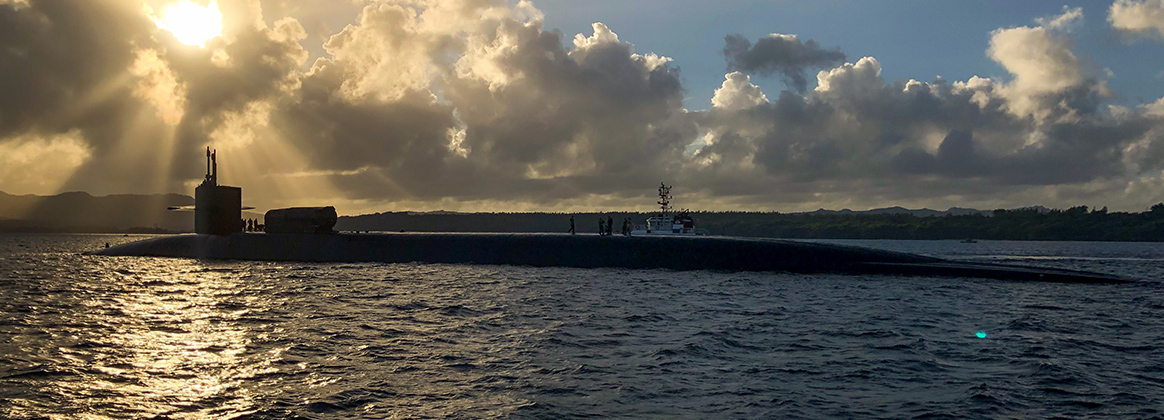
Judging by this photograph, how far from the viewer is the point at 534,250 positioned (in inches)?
1642

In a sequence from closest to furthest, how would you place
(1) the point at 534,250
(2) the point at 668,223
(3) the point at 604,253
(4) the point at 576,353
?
1. (4) the point at 576,353
2. (3) the point at 604,253
3. (1) the point at 534,250
4. (2) the point at 668,223

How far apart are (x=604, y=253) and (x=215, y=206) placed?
2453cm

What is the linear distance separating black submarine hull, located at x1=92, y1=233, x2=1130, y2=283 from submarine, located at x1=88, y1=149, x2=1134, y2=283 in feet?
0.16

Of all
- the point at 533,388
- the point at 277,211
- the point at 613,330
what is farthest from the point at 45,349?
the point at 277,211

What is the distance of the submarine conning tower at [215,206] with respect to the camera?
46562 mm

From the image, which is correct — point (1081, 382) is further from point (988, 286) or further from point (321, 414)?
point (988, 286)

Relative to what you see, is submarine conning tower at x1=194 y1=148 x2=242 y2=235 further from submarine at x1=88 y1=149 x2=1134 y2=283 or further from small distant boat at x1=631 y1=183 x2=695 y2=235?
small distant boat at x1=631 y1=183 x2=695 y2=235

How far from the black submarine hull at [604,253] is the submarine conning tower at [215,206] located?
76cm

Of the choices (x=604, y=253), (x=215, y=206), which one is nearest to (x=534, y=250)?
(x=604, y=253)

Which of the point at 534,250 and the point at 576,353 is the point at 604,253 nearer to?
the point at 534,250

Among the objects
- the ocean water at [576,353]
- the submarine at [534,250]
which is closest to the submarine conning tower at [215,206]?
the submarine at [534,250]

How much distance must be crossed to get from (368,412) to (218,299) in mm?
17241

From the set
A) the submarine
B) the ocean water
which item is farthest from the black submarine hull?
the ocean water

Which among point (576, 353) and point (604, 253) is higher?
point (604, 253)
